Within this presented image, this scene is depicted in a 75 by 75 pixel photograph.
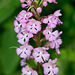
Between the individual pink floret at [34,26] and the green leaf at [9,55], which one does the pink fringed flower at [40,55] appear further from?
the green leaf at [9,55]

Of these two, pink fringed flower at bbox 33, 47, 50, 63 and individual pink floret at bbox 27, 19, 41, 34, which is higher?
individual pink floret at bbox 27, 19, 41, 34

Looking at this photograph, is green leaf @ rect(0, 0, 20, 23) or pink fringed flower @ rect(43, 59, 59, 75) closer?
pink fringed flower @ rect(43, 59, 59, 75)

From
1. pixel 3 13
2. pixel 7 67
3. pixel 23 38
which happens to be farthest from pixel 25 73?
pixel 3 13

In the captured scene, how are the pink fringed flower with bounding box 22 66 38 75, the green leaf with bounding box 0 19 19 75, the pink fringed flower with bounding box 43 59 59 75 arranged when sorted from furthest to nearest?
the green leaf with bounding box 0 19 19 75
the pink fringed flower with bounding box 22 66 38 75
the pink fringed flower with bounding box 43 59 59 75

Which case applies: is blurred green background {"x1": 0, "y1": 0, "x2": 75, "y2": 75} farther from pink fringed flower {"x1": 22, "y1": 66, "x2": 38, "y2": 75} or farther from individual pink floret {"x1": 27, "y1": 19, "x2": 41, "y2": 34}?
individual pink floret {"x1": 27, "y1": 19, "x2": 41, "y2": 34}

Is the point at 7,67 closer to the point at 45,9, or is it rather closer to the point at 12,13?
the point at 12,13

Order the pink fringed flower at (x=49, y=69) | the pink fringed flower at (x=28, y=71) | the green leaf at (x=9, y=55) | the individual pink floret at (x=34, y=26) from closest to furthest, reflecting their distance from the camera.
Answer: the individual pink floret at (x=34, y=26) < the pink fringed flower at (x=49, y=69) < the pink fringed flower at (x=28, y=71) < the green leaf at (x=9, y=55)

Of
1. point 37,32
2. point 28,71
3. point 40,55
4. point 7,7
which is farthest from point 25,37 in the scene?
point 7,7

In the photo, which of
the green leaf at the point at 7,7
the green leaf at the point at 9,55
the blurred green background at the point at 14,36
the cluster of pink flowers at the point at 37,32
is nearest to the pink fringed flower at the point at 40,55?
the cluster of pink flowers at the point at 37,32

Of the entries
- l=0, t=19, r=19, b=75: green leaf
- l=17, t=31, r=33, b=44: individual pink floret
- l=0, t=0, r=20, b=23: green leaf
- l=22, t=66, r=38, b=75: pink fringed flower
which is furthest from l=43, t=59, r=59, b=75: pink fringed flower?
l=0, t=0, r=20, b=23: green leaf
